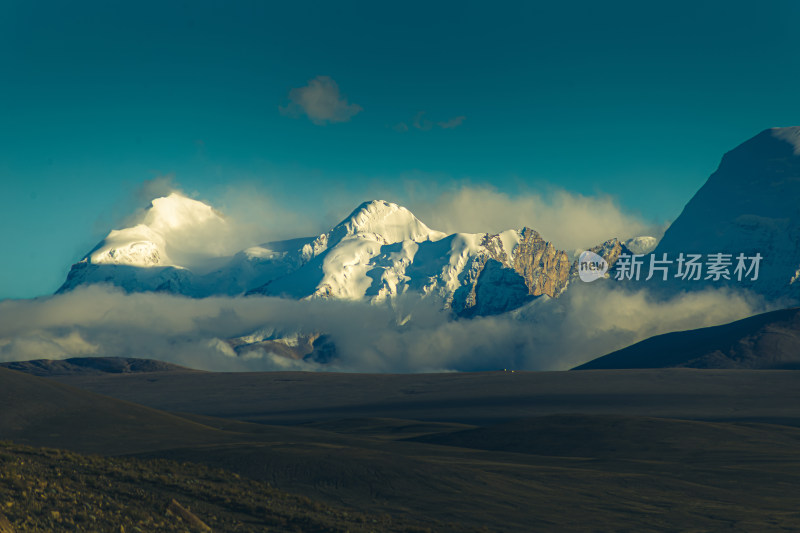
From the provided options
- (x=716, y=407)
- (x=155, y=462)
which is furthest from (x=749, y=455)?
(x=716, y=407)

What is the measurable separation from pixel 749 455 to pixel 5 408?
75.5 meters

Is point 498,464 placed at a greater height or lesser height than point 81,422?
greater

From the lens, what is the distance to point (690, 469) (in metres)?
66.2

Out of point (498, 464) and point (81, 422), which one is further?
point (81, 422)

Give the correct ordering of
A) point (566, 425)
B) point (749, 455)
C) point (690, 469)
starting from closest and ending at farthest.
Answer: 1. point (690, 469)
2. point (749, 455)
3. point (566, 425)

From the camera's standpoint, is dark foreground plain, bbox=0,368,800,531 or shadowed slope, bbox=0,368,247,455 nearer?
dark foreground plain, bbox=0,368,800,531


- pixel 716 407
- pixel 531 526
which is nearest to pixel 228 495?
pixel 531 526

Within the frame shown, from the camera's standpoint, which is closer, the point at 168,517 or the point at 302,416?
the point at 168,517

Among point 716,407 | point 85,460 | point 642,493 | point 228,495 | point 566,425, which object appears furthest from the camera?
point 716,407

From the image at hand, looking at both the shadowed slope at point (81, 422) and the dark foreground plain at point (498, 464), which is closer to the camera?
the dark foreground plain at point (498, 464)

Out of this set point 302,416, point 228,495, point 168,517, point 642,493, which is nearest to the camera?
point 168,517

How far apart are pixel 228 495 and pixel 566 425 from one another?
2564 inches

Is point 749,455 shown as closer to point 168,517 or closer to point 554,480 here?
point 554,480

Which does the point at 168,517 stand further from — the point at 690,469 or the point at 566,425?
the point at 566,425
